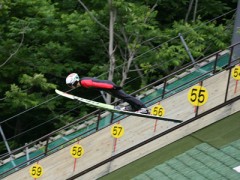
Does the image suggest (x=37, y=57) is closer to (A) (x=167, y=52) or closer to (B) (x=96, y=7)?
(B) (x=96, y=7)

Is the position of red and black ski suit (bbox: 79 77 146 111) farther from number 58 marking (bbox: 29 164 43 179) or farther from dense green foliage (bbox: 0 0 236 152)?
dense green foliage (bbox: 0 0 236 152)

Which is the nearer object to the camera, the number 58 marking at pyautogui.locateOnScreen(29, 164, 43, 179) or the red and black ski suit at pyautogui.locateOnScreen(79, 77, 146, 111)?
the red and black ski suit at pyautogui.locateOnScreen(79, 77, 146, 111)

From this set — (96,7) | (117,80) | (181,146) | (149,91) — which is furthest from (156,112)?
(96,7)

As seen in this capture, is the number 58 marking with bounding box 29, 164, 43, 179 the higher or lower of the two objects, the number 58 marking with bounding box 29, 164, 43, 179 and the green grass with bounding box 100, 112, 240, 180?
the lower

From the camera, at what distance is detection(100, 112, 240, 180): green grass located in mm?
12977

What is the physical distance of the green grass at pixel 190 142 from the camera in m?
13.0

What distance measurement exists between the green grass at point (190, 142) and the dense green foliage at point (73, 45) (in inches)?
195

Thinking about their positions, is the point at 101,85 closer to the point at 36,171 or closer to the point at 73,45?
the point at 36,171

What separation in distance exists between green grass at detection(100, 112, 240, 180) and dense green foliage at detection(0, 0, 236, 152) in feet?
16.3

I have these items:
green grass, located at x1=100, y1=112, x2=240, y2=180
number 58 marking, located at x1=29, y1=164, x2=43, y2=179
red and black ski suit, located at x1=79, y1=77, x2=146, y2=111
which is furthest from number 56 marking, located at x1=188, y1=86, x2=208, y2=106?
number 58 marking, located at x1=29, y1=164, x2=43, y2=179

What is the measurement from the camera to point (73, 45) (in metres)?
21.6

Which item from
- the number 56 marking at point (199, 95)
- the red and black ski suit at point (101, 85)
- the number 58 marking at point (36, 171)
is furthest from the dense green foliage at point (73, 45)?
the red and black ski suit at point (101, 85)

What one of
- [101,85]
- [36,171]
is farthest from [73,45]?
[101,85]

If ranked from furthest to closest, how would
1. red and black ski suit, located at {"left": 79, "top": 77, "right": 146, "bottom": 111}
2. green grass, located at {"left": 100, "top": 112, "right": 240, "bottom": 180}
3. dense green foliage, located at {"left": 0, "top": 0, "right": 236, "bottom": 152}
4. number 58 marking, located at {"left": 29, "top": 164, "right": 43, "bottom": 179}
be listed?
dense green foliage, located at {"left": 0, "top": 0, "right": 236, "bottom": 152} < number 58 marking, located at {"left": 29, "top": 164, "right": 43, "bottom": 179} < green grass, located at {"left": 100, "top": 112, "right": 240, "bottom": 180} < red and black ski suit, located at {"left": 79, "top": 77, "right": 146, "bottom": 111}
